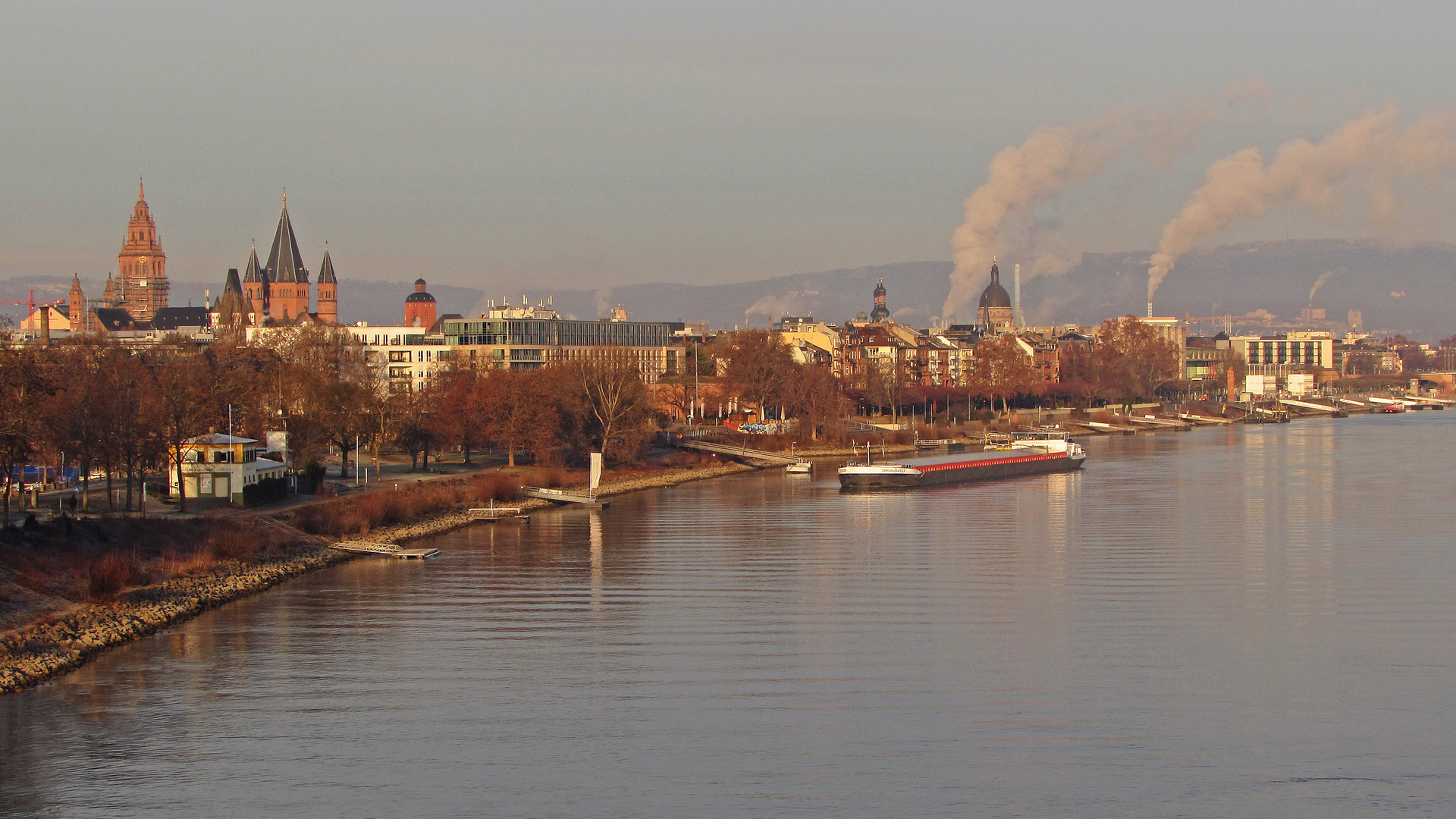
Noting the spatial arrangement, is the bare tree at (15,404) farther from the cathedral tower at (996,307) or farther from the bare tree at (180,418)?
the cathedral tower at (996,307)

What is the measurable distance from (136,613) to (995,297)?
17495 centimetres

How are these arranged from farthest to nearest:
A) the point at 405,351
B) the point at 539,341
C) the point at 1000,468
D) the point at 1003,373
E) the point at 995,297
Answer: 1. the point at 995,297
2. the point at 1003,373
3. the point at 539,341
4. the point at 405,351
5. the point at 1000,468

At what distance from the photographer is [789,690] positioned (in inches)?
852

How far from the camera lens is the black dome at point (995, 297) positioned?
7662 inches

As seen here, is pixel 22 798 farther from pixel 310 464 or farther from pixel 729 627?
pixel 310 464

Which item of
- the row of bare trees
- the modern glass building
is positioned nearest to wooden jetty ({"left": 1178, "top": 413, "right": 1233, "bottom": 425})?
the row of bare trees

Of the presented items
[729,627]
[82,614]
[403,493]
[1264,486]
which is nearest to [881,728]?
[729,627]

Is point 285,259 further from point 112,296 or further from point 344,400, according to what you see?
point 344,400

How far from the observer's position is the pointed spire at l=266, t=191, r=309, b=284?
523ft

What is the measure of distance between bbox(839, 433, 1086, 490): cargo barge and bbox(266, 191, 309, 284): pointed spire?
327 ft

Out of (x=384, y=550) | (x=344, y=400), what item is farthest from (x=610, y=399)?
(x=384, y=550)

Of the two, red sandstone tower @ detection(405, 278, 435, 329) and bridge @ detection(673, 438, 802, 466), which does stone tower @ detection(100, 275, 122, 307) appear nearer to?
red sandstone tower @ detection(405, 278, 435, 329)

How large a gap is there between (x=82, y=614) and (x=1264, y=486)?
4418 cm

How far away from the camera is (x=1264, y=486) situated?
57.0m
